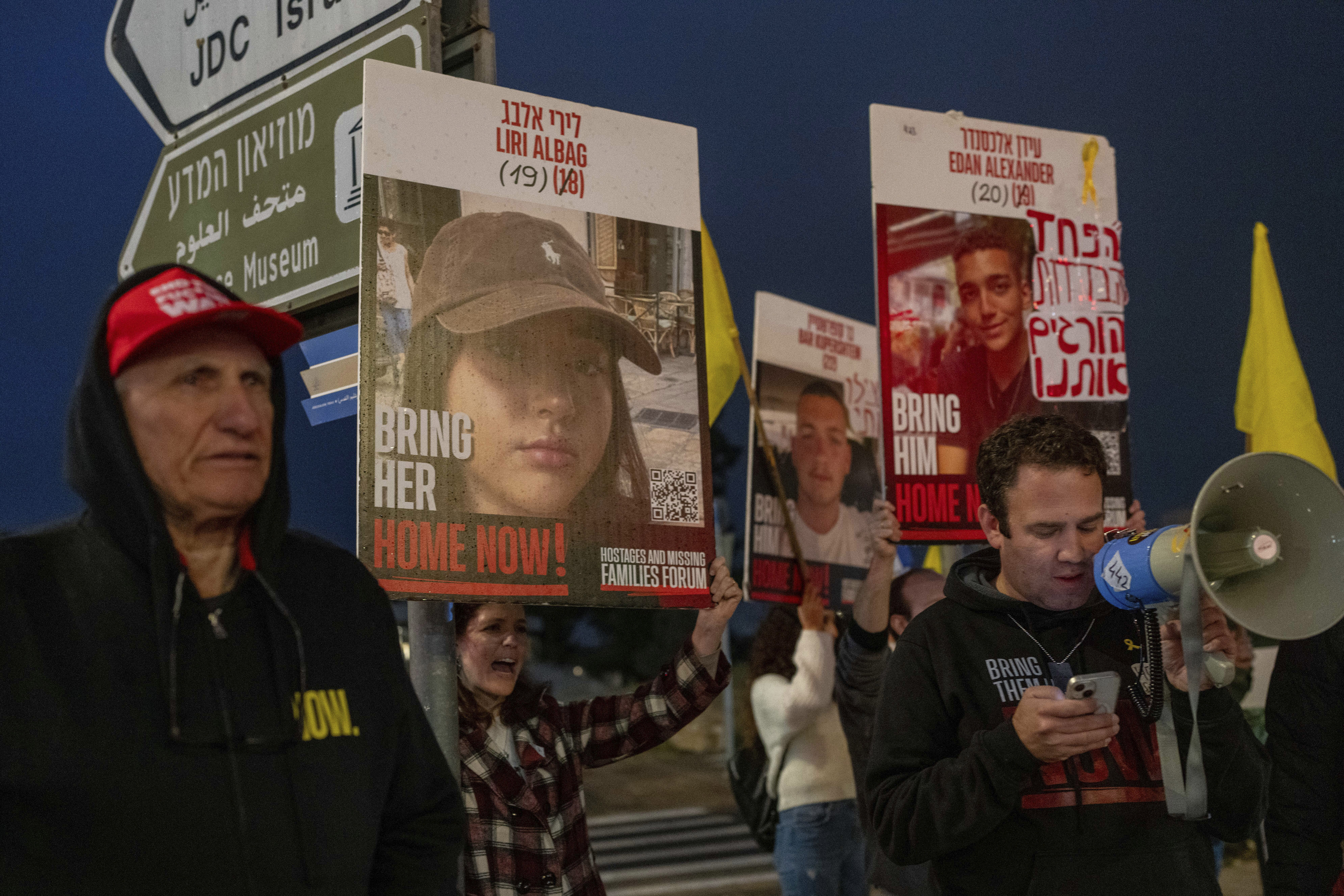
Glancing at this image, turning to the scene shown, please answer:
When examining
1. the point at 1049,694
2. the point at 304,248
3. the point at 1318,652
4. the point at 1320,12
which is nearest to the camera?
the point at 1049,694

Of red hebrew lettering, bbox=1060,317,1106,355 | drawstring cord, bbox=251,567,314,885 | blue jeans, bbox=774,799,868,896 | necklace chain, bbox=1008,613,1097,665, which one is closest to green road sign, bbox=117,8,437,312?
drawstring cord, bbox=251,567,314,885

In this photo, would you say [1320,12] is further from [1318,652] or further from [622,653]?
[622,653]

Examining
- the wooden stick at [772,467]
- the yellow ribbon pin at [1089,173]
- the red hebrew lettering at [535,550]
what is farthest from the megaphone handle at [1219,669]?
the yellow ribbon pin at [1089,173]

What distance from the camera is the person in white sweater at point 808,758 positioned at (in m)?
5.73

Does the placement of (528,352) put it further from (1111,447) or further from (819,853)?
(819,853)

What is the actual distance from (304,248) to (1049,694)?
91.2 inches

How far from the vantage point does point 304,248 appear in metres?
3.67

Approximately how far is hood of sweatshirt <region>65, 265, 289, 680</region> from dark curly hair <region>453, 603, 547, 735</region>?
4.86 ft

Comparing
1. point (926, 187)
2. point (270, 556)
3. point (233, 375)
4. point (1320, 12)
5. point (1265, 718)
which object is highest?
point (1320, 12)

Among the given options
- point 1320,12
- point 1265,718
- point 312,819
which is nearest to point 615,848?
point 1320,12

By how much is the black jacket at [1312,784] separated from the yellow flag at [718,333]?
268 centimetres

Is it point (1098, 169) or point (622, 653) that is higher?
point (1098, 169)

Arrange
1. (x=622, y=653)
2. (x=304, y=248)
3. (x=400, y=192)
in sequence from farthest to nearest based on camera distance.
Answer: (x=622, y=653), (x=304, y=248), (x=400, y=192)

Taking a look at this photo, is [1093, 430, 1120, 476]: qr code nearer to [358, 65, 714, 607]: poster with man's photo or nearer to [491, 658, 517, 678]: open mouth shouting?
[358, 65, 714, 607]: poster with man's photo
